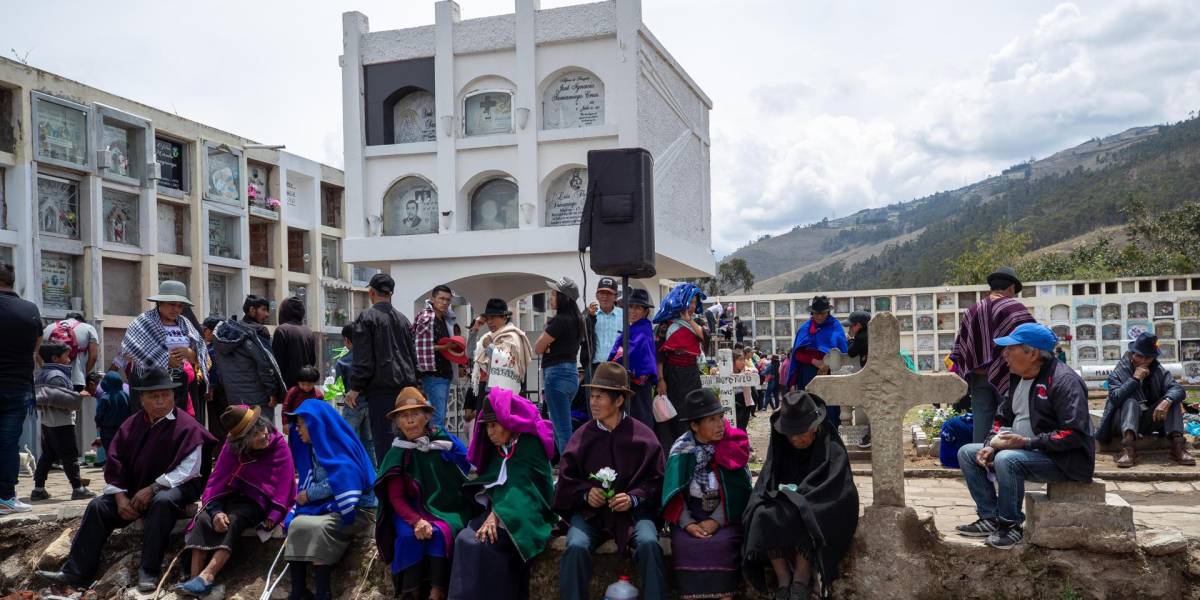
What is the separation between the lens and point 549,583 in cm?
567

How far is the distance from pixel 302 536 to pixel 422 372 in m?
2.50

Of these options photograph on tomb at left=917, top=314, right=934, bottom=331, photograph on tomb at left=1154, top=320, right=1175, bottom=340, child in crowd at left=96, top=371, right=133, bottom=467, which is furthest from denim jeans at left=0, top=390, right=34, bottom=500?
photograph on tomb at left=1154, top=320, right=1175, bottom=340

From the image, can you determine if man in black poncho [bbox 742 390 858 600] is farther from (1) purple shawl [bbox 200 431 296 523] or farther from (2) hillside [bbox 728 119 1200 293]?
(2) hillside [bbox 728 119 1200 293]

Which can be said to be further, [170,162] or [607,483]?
[170,162]

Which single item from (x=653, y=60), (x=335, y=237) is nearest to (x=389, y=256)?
(x=653, y=60)

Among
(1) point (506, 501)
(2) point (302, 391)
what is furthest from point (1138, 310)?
(1) point (506, 501)

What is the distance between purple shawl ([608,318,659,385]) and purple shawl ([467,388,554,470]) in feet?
6.02

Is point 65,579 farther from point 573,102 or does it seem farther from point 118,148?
point 118,148

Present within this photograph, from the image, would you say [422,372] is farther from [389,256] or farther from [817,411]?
[389,256]

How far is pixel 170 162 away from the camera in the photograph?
84.9ft

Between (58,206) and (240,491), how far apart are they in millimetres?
18952

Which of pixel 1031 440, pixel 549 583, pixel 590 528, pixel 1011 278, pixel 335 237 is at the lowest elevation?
pixel 549 583

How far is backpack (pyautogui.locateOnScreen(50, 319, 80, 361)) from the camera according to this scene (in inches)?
346

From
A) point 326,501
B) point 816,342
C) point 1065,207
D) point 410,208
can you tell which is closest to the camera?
point 326,501
